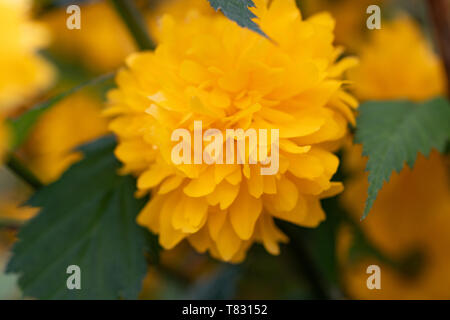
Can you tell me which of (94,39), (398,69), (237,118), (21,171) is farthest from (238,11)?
(94,39)

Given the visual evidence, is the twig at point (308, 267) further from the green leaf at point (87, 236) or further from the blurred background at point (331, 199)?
the green leaf at point (87, 236)

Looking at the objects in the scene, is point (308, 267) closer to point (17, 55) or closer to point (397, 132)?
point (397, 132)

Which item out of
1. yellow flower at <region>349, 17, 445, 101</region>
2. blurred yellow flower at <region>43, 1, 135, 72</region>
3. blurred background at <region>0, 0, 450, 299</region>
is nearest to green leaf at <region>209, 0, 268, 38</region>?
blurred background at <region>0, 0, 450, 299</region>

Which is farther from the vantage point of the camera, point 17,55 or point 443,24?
point 17,55

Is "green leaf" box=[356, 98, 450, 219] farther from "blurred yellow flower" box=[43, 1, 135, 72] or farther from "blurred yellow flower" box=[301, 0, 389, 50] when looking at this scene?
"blurred yellow flower" box=[43, 1, 135, 72]

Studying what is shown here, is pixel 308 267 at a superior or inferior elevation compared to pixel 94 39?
inferior

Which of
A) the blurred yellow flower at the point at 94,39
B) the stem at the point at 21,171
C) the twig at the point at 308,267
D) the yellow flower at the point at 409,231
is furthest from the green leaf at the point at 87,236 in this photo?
the blurred yellow flower at the point at 94,39
